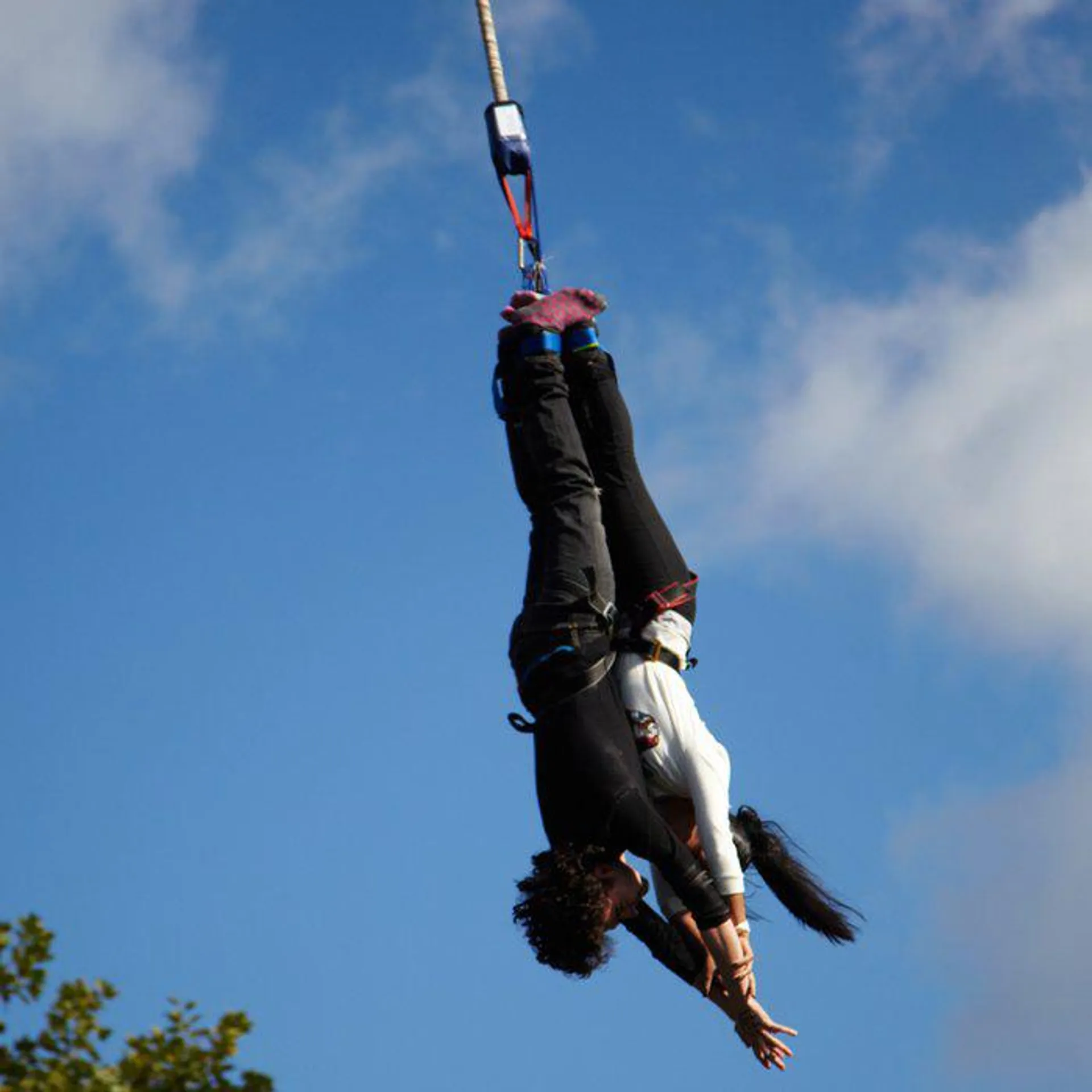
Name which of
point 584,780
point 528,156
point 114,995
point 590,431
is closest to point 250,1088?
point 114,995

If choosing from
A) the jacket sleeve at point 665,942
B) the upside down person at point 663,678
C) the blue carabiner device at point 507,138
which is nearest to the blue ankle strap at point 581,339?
the upside down person at point 663,678

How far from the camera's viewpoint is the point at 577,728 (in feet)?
30.0

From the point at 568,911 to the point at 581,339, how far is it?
9.56 feet

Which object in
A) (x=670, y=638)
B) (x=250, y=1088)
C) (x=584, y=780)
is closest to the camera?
(x=250, y=1088)

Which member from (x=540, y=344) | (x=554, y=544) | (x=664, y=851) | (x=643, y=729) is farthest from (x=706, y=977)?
(x=540, y=344)

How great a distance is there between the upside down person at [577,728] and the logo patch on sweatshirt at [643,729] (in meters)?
0.06

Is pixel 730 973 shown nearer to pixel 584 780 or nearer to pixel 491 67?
pixel 584 780

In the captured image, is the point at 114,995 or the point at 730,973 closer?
the point at 114,995

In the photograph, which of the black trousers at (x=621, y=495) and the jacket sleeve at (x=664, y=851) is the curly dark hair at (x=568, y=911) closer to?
the jacket sleeve at (x=664, y=851)

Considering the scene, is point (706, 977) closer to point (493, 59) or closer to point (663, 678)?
point (663, 678)

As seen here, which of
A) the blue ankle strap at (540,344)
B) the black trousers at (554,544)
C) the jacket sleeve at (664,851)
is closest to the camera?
the jacket sleeve at (664,851)

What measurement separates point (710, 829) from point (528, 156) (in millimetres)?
3525

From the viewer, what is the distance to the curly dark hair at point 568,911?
9023mm

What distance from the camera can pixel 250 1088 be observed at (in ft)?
18.6
